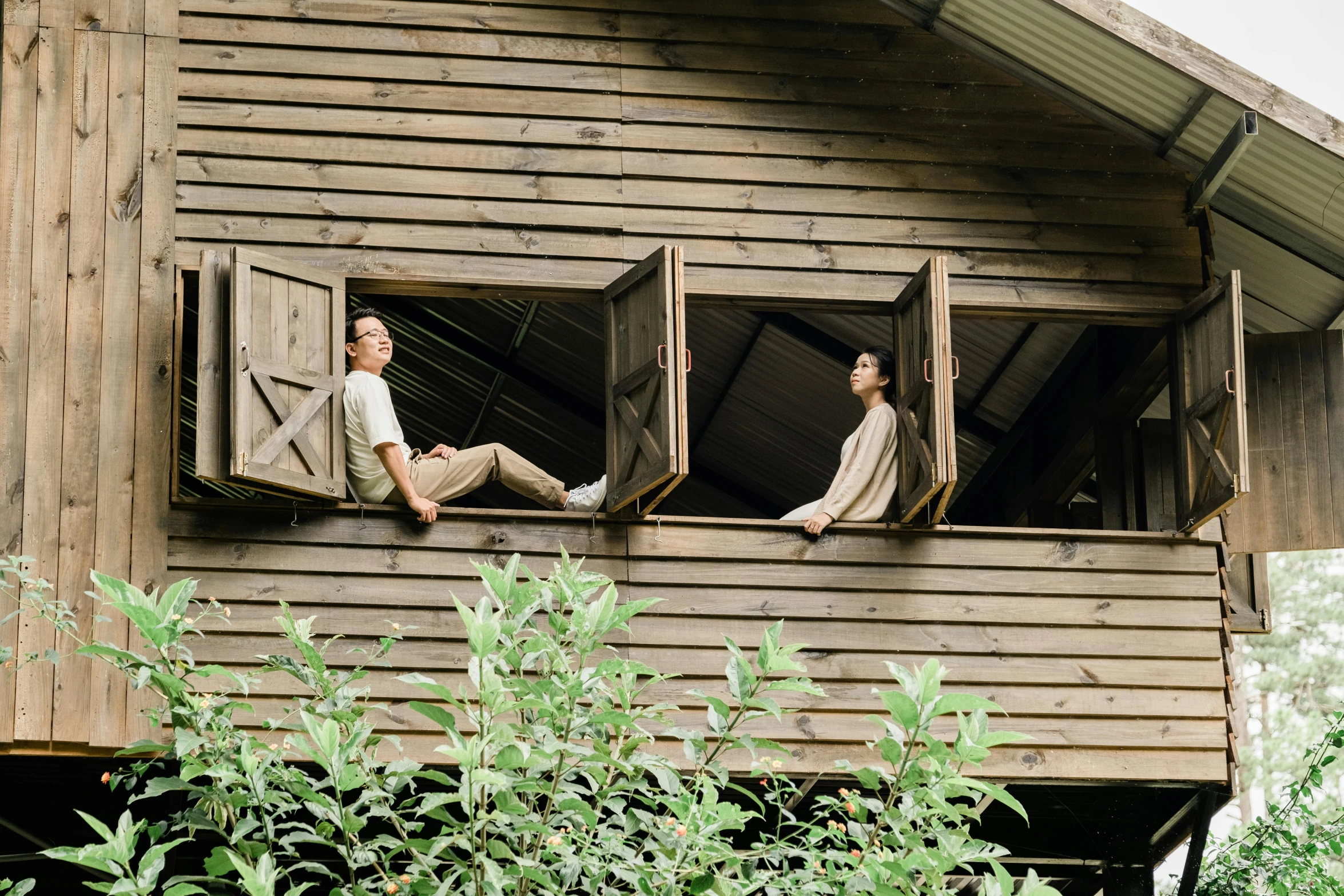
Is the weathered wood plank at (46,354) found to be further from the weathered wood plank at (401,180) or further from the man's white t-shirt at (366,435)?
the man's white t-shirt at (366,435)

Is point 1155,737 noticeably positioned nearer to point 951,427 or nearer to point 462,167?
point 951,427

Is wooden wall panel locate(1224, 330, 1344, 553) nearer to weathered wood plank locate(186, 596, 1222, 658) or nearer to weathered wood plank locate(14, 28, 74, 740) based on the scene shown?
weathered wood plank locate(186, 596, 1222, 658)

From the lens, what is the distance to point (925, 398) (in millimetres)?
8102

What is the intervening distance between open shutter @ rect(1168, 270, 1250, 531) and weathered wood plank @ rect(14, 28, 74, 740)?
555 cm

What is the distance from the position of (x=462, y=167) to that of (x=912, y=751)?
176 inches

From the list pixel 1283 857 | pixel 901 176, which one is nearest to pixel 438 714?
pixel 901 176

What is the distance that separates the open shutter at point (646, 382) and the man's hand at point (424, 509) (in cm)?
84

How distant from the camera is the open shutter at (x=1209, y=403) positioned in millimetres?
8031

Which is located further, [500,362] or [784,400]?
[500,362]

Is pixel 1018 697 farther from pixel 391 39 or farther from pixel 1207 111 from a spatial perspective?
pixel 391 39

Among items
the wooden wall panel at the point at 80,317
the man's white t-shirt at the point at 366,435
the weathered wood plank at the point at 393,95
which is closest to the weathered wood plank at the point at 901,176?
the weathered wood plank at the point at 393,95

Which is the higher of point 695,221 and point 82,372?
point 695,221

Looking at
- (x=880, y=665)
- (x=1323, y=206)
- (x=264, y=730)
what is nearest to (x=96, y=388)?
(x=264, y=730)

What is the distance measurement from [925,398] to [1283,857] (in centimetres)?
390
